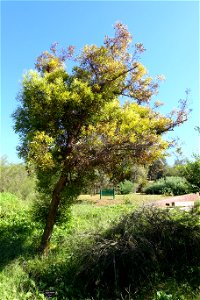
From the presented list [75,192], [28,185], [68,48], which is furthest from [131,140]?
[28,185]

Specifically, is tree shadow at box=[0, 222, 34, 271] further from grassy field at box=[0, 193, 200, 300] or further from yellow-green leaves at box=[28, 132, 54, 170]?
yellow-green leaves at box=[28, 132, 54, 170]

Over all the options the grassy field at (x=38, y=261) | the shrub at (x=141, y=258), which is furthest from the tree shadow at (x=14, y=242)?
the shrub at (x=141, y=258)

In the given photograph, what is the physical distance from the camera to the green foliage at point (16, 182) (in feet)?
76.4

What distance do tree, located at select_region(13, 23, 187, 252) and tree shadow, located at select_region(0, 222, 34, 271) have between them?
720mm

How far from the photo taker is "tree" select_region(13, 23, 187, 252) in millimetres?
7805

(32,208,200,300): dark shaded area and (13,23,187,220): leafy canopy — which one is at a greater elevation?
(13,23,187,220): leafy canopy

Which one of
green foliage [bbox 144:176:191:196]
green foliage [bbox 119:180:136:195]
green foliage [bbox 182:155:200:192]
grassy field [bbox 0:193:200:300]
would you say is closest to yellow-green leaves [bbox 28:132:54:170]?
grassy field [bbox 0:193:200:300]

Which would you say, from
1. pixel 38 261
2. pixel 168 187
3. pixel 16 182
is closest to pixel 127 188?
pixel 168 187

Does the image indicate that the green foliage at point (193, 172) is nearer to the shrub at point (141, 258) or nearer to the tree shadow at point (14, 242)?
the shrub at point (141, 258)

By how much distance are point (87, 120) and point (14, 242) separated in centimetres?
388

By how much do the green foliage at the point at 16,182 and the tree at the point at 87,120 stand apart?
49.6ft

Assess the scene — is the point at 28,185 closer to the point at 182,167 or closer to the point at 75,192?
the point at 75,192

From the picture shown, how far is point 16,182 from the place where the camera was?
2341cm

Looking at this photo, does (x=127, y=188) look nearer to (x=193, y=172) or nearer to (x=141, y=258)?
(x=193, y=172)
